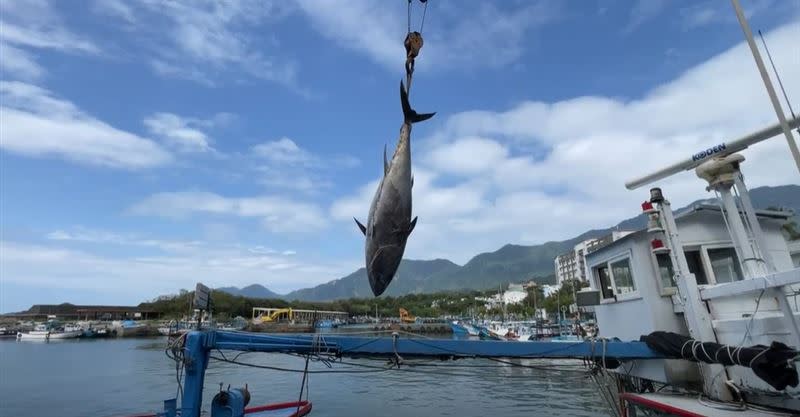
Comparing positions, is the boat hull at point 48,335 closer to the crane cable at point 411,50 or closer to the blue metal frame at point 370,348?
the blue metal frame at point 370,348

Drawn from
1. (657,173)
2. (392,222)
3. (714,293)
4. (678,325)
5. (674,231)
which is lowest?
(678,325)

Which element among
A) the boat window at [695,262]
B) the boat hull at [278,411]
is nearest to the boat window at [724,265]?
the boat window at [695,262]

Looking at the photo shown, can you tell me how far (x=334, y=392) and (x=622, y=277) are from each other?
16.1 metres

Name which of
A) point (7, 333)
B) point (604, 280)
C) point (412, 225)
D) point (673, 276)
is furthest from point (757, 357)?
point (7, 333)

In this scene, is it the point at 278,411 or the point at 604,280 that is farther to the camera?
the point at 278,411

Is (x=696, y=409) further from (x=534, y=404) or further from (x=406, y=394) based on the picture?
(x=406, y=394)

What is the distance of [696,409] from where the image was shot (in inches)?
250

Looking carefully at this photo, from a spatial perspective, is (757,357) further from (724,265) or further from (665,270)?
(724,265)

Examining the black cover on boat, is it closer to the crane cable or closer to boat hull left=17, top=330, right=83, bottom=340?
the crane cable

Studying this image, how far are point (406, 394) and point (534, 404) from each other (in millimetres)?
6002

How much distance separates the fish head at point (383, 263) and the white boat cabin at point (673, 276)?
645 cm

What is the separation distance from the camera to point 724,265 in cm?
888

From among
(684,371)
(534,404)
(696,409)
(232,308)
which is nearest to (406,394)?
(534,404)

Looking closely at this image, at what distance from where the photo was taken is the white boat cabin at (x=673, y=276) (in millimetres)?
7879
